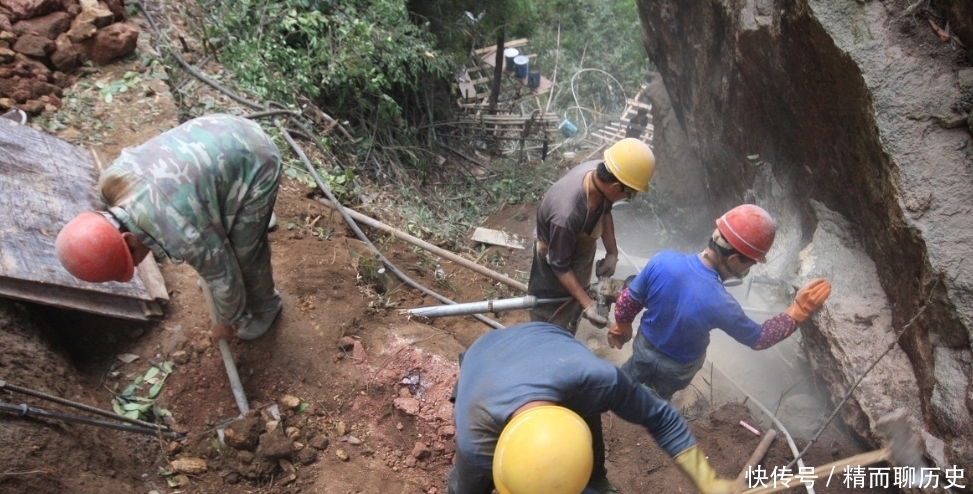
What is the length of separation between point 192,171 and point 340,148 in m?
3.61

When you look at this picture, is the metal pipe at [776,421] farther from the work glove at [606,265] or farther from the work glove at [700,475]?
the work glove at [606,265]

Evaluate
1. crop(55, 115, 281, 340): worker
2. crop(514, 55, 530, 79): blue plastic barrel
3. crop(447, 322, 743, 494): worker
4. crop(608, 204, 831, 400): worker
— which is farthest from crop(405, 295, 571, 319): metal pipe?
crop(514, 55, 530, 79): blue plastic barrel

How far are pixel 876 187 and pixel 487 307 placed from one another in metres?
2.53

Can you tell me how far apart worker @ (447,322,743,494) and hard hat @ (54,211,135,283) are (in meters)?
1.70

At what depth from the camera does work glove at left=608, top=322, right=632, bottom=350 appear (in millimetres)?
3646

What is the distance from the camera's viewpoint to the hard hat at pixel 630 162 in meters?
3.39

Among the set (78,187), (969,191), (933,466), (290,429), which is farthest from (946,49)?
(78,187)

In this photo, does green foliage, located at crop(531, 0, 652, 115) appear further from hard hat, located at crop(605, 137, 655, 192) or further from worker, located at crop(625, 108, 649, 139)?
hard hat, located at crop(605, 137, 655, 192)

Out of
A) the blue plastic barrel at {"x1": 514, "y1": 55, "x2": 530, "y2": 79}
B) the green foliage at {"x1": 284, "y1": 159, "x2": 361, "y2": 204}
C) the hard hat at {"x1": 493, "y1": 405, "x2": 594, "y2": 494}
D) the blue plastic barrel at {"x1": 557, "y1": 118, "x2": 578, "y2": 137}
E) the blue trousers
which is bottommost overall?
the blue plastic barrel at {"x1": 557, "y1": 118, "x2": 578, "y2": 137}

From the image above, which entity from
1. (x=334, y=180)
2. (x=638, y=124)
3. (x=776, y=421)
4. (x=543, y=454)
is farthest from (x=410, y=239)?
(x=638, y=124)

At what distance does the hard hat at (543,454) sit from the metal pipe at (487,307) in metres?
1.99

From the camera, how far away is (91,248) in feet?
8.66

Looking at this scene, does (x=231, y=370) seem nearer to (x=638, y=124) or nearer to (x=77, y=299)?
(x=77, y=299)

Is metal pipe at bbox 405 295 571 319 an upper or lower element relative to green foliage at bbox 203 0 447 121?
lower
